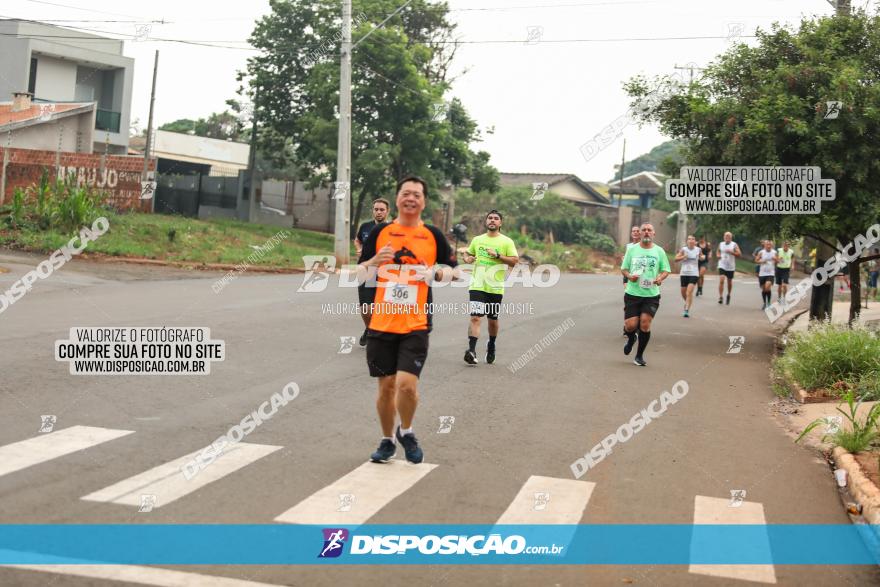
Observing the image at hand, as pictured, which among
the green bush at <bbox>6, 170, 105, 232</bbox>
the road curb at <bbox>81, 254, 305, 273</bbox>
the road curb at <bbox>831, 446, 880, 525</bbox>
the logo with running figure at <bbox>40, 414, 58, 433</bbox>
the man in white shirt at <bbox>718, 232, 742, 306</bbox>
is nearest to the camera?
the road curb at <bbox>831, 446, 880, 525</bbox>

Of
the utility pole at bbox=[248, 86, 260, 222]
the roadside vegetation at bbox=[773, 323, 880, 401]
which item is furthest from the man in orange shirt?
the utility pole at bbox=[248, 86, 260, 222]

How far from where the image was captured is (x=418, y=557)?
5.31m

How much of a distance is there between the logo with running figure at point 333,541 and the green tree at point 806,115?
11.2 metres

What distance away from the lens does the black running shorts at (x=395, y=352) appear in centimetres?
709

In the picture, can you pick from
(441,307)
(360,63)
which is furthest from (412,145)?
(441,307)

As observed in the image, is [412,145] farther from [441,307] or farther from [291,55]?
[441,307]

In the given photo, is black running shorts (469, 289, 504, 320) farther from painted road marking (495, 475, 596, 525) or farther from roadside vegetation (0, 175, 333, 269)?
roadside vegetation (0, 175, 333, 269)

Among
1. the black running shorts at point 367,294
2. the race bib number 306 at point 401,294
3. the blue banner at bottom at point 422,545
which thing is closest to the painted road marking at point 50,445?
the blue banner at bottom at point 422,545

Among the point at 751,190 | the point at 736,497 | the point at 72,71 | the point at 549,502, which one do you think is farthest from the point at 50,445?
the point at 72,71

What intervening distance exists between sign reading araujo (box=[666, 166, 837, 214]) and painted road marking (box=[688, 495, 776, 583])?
9.32 meters

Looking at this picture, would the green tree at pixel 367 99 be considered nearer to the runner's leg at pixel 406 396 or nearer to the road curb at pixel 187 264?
the road curb at pixel 187 264

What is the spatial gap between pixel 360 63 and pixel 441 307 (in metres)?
19.7

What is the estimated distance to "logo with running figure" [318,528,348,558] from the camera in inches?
206

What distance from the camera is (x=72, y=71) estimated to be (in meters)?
42.5
